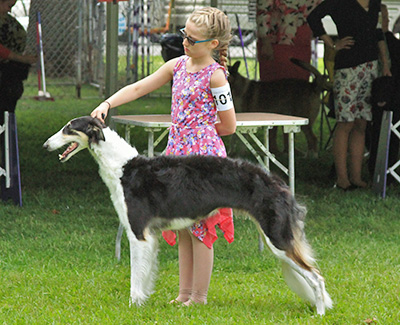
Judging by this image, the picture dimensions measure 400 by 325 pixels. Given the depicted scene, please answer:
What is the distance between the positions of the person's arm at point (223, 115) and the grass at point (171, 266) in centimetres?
96

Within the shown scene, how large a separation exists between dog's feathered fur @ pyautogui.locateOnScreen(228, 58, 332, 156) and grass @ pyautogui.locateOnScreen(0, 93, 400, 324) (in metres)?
1.35

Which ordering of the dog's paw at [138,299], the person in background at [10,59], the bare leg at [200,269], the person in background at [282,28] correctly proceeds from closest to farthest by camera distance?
1. the dog's paw at [138,299]
2. the bare leg at [200,269]
3. the person in background at [10,59]
4. the person in background at [282,28]

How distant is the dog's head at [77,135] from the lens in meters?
3.42

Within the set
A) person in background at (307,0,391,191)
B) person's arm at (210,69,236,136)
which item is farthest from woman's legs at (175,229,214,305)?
person in background at (307,0,391,191)

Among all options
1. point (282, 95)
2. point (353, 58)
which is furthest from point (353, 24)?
point (282, 95)

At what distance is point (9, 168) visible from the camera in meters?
6.36

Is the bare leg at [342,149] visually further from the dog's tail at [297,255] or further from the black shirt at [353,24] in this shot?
the dog's tail at [297,255]

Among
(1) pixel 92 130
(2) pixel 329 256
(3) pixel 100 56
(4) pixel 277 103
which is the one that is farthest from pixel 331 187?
(3) pixel 100 56

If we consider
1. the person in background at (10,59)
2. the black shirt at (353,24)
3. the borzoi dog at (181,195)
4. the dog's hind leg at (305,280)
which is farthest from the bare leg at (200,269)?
the person in background at (10,59)

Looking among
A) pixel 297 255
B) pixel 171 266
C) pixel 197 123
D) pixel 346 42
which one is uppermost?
pixel 346 42

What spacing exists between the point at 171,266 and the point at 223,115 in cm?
149

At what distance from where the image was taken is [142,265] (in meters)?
3.54

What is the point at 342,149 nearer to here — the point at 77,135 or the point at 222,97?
the point at 222,97

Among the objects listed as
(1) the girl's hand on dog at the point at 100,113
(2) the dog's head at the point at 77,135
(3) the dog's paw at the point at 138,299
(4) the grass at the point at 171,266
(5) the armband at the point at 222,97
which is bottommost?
(4) the grass at the point at 171,266
